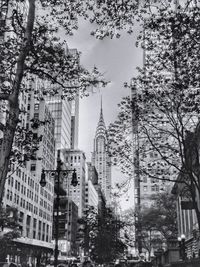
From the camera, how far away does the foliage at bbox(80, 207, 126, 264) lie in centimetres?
4634

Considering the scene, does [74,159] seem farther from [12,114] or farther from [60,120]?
[12,114]

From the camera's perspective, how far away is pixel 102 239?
46.1 meters

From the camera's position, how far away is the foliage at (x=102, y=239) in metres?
46.3

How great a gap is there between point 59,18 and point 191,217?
42566 millimetres

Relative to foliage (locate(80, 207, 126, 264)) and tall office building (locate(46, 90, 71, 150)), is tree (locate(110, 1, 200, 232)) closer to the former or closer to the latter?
foliage (locate(80, 207, 126, 264))

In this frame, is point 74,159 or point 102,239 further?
point 74,159

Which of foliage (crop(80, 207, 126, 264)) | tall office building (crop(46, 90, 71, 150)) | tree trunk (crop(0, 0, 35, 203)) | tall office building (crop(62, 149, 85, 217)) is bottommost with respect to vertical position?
foliage (crop(80, 207, 126, 264))

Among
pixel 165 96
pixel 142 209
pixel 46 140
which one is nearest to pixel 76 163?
pixel 46 140

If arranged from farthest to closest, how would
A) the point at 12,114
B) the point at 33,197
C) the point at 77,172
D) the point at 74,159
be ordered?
the point at 74,159, the point at 77,172, the point at 33,197, the point at 12,114

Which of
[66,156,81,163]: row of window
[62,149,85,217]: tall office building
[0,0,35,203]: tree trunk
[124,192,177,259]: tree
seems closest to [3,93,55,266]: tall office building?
[124,192,177,259]: tree

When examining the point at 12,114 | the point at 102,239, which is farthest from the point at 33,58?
the point at 102,239

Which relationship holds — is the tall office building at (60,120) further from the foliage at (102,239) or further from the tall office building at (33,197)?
the foliage at (102,239)

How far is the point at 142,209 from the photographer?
76.2 metres

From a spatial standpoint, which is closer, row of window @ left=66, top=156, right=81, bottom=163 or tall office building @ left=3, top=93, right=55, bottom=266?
tall office building @ left=3, top=93, right=55, bottom=266
